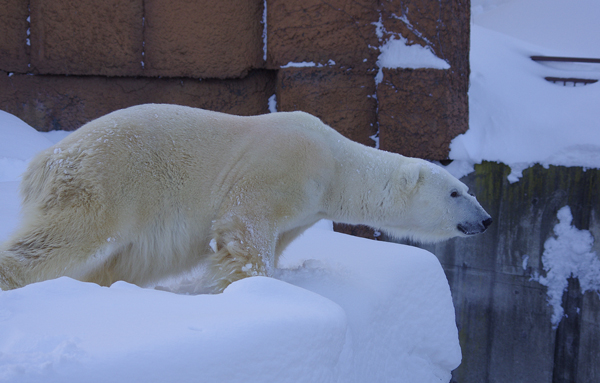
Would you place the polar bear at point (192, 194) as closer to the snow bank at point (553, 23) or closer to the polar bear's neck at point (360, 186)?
the polar bear's neck at point (360, 186)

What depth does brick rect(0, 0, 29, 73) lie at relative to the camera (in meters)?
4.52

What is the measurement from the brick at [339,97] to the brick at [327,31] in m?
0.12

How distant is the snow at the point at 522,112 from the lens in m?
4.47

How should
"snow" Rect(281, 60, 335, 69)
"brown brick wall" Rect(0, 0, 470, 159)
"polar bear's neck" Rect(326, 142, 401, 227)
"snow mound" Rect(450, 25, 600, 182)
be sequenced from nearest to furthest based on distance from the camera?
1. "polar bear's neck" Rect(326, 142, 401, 227)
2. "snow mound" Rect(450, 25, 600, 182)
3. "brown brick wall" Rect(0, 0, 470, 159)
4. "snow" Rect(281, 60, 335, 69)

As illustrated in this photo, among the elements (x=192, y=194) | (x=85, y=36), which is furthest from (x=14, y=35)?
(x=192, y=194)

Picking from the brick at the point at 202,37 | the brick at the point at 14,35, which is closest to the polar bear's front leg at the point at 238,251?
the brick at the point at 202,37

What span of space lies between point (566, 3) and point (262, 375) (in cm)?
1010

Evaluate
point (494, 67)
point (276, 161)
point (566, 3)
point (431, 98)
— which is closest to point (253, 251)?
point (276, 161)

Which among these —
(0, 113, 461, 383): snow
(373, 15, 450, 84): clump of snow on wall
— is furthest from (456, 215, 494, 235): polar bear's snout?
(373, 15, 450, 84): clump of snow on wall

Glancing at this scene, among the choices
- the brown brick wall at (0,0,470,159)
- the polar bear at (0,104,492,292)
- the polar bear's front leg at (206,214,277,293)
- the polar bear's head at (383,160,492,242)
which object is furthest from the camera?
the brown brick wall at (0,0,470,159)

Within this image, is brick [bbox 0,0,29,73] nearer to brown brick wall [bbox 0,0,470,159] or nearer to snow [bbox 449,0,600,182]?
brown brick wall [bbox 0,0,470,159]

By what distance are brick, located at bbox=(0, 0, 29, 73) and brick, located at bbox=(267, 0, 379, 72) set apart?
2.37 meters

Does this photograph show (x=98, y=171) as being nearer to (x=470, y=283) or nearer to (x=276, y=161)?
(x=276, y=161)

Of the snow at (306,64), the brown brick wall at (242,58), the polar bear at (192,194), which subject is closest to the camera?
the polar bear at (192,194)
